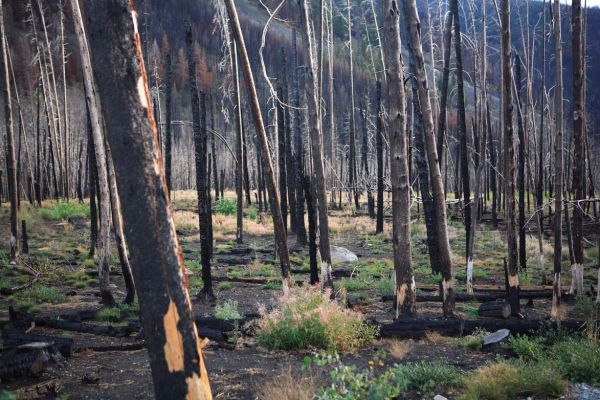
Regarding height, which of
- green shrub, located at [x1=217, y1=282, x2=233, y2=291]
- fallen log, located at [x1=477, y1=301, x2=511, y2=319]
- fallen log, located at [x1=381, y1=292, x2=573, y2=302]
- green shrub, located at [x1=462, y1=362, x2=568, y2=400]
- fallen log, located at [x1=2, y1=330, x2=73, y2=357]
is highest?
fallen log, located at [x1=2, y1=330, x2=73, y2=357]

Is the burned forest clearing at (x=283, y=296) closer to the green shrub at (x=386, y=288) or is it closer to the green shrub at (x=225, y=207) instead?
the green shrub at (x=386, y=288)

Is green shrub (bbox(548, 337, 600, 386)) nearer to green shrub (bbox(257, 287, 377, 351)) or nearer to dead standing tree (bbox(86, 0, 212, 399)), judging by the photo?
green shrub (bbox(257, 287, 377, 351))

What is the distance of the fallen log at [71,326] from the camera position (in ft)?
27.3

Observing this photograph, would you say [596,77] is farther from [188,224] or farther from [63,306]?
[63,306]

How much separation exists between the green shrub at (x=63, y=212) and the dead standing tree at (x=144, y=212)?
75.9 feet

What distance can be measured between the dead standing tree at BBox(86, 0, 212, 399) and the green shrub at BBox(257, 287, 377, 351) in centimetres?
410

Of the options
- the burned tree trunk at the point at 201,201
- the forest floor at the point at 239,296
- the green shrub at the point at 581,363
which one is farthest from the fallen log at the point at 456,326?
the burned tree trunk at the point at 201,201

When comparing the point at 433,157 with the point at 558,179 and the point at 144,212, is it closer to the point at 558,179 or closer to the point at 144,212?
the point at 558,179

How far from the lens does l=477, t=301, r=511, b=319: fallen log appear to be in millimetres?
9445

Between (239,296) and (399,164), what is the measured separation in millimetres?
6187

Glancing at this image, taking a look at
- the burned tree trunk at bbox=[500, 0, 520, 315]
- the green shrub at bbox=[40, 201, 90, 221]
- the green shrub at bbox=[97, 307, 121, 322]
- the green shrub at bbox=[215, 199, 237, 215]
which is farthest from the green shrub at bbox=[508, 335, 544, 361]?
the green shrub at bbox=[215, 199, 237, 215]

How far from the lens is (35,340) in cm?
712

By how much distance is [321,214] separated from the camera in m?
10.8

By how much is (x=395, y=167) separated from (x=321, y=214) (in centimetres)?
281
